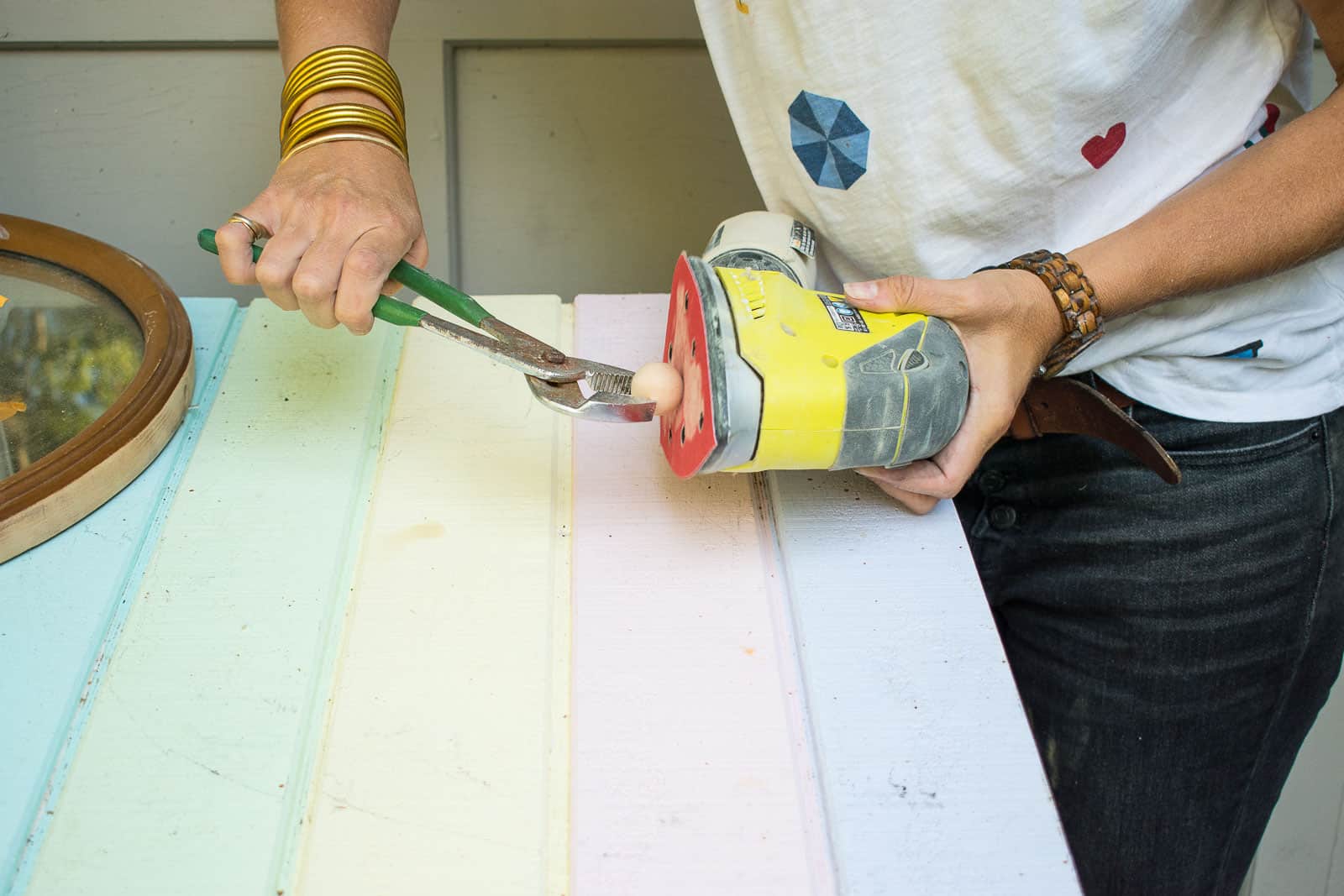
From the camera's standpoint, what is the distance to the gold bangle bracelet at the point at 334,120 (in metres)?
0.79

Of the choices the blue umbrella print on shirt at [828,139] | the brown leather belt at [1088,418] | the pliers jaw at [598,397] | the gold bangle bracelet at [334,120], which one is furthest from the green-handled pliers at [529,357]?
the brown leather belt at [1088,418]

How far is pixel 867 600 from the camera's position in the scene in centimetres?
69

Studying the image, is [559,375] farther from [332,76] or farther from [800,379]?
[332,76]

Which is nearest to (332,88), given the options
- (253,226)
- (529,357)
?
(253,226)

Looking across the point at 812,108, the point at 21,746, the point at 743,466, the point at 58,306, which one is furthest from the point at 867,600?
the point at 58,306

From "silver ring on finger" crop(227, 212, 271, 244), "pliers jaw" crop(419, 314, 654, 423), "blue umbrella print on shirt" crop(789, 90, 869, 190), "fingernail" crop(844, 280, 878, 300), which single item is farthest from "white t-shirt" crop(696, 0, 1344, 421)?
"silver ring on finger" crop(227, 212, 271, 244)

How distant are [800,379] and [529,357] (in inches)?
8.3

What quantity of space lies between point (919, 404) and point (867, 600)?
0.46 ft

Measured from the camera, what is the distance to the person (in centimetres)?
70

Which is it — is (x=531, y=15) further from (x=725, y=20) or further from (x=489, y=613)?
(x=489, y=613)

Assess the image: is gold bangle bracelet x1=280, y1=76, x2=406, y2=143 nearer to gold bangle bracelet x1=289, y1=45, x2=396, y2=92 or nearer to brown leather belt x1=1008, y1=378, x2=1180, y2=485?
gold bangle bracelet x1=289, y1=45, x2=396, y2=92

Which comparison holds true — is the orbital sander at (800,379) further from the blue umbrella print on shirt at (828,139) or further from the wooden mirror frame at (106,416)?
the wooden mirror frame at (106,416)

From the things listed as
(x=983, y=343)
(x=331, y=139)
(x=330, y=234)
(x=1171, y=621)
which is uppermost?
(x=331, y=139)

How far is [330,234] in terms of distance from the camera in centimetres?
73
